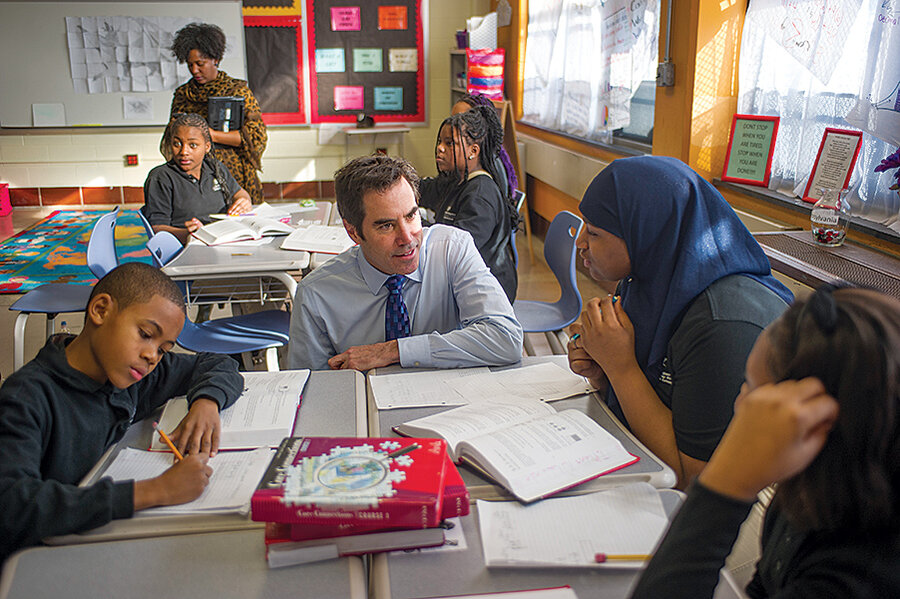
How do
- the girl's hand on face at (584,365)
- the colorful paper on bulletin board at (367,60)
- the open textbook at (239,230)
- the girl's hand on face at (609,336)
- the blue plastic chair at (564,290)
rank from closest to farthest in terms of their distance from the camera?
the girl's hand on face at (609,336), the girl's hand on face at (584,365), the blue plastic chair at (564,290), the open textbook at (239,230), the colorful paper on bulletin board at (367,60)

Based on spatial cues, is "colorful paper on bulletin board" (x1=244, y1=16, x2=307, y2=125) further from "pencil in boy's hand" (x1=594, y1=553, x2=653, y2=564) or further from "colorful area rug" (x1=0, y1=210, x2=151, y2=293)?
"pencil in boy's hand" (x1=594, y1=553, x2=653, y2=564)

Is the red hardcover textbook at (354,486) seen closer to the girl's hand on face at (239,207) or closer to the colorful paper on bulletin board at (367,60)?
the girl's hand on face at (239,207)

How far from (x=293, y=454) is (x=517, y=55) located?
5.53 metres

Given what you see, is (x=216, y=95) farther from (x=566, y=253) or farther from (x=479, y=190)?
(x=566, y=253)

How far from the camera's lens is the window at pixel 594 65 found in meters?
3.92

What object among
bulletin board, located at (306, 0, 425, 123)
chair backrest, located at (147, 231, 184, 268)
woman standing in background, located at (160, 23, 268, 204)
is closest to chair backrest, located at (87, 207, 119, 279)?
chair backrest, located at (147, 231, 184, 268)

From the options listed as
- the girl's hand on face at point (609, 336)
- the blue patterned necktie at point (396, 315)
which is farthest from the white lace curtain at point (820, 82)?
the blue patterned necktie at point (396, 315)

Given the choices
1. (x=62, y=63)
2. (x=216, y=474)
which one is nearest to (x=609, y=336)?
(x=216, y=474)

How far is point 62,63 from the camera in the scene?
662cm

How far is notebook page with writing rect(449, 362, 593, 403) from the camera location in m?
1.51

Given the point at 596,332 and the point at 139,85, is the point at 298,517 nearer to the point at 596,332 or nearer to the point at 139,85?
the point at 596,332

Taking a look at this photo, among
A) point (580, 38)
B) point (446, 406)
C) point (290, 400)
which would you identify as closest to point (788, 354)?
point (446, 406)

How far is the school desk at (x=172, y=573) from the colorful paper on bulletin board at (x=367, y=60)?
652cm

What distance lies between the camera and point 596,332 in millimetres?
1450
